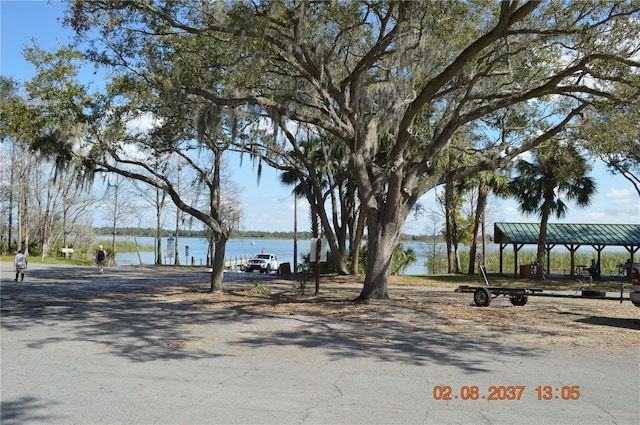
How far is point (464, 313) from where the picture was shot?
545 inches

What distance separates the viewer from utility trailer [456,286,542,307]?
1484cm

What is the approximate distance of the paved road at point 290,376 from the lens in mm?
5691

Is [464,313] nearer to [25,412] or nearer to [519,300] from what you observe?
[519,300]

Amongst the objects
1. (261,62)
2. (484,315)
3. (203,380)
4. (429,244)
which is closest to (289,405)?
(203,380)

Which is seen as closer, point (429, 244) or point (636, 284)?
point (636, 284)

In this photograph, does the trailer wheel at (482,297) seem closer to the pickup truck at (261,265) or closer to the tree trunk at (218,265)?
the tree trunk at (218,265)

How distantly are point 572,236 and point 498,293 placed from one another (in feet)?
65.2

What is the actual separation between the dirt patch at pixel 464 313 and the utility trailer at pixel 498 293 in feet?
0.89

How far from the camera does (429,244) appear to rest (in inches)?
2085

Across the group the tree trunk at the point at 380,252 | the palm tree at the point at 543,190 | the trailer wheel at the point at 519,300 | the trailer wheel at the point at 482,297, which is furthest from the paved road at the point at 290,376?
the palm tree at the point at 543,190

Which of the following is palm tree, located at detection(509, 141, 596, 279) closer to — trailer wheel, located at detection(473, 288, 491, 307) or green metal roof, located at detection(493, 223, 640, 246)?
green metal roof, located at detection(493, 223, 640, 246)

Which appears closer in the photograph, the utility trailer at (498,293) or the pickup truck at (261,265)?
the utility trailer at (498,293)

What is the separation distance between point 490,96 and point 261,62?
6341mm

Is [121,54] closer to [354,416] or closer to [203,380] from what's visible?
[203,380]
